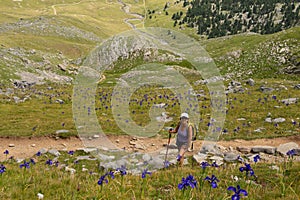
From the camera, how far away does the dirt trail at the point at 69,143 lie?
16.8 m

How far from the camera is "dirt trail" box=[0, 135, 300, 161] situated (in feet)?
55.2

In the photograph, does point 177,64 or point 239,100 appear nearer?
point 239,100

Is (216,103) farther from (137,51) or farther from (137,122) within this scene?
(137,51)

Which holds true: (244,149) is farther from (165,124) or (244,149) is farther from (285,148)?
(165,124)

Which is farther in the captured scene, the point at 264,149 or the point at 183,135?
the point at 264,149

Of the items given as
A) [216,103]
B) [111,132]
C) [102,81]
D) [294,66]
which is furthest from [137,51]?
[111,132]

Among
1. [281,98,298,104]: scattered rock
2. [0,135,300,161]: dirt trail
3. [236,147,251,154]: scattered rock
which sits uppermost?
[281,98,298,104]: scattered rock

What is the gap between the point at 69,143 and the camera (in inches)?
746

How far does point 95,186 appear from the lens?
23.1ft

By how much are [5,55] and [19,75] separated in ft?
26.5

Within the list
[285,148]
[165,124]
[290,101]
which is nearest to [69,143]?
[165,124]

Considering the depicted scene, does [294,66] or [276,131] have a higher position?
[294,66]

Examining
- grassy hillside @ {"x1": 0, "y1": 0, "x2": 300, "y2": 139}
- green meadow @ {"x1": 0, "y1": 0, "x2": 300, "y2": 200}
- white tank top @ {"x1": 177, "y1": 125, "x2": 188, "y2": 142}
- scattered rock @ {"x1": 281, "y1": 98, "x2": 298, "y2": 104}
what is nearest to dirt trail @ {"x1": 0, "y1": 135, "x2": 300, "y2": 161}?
green meadow @ {"x1": 0, "y1": 0, "x2": 300, "y2": 200}

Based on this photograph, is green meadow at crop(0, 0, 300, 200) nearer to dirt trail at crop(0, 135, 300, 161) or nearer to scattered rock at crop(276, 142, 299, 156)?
dirt trail at crop(0, 135, 300, 161)
